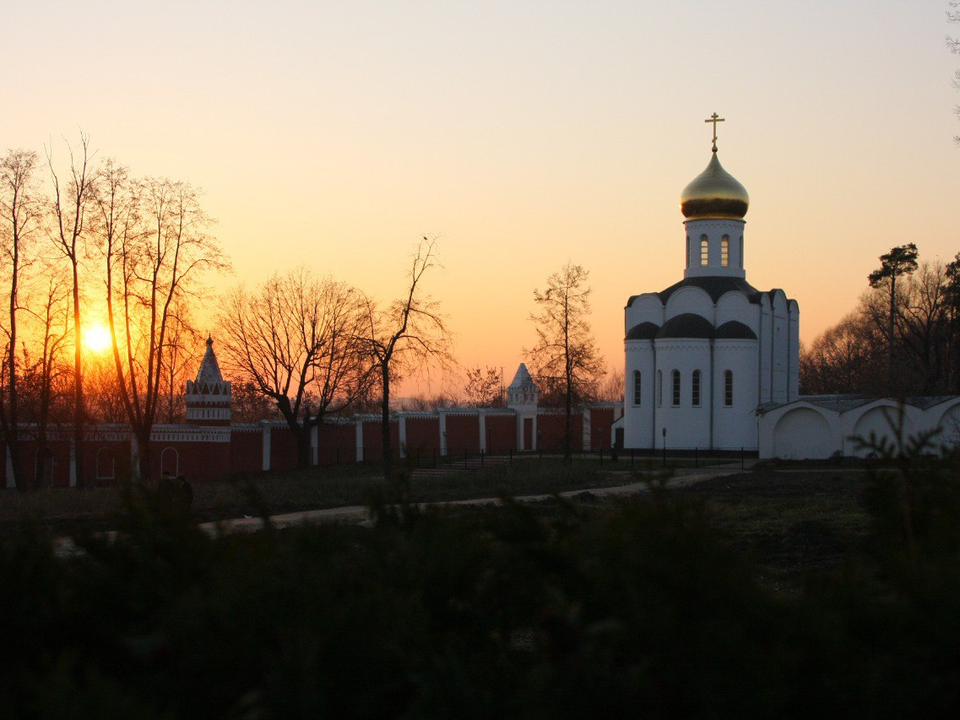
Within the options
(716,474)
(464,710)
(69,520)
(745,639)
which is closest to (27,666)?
(464,710)

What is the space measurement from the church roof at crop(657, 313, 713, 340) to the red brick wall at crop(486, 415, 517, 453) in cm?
989

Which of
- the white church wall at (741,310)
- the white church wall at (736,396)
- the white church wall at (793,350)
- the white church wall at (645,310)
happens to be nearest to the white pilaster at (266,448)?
the white church wall at (645,310)

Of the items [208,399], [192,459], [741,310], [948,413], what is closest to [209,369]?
[208,399]

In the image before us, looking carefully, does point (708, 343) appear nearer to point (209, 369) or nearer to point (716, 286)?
point (716, 286)

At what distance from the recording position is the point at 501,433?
165 feet

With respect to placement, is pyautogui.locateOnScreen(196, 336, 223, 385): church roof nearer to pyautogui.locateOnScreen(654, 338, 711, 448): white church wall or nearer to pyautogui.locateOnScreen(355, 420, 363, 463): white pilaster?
pyautogui.locateOnScreen(355, 420, 363, 463): white pilaster

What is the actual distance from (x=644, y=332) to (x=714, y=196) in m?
5.97

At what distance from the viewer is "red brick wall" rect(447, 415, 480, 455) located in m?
47.5

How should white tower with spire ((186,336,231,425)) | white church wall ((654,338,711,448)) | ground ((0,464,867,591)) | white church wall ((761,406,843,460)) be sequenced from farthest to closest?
white church wall ((654,338,711,448))
white church wall ((761,406,843,460))
white tower with spire ((186,336,231,425))
ground ((0,464,867,591))

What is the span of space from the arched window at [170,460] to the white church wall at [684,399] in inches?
707

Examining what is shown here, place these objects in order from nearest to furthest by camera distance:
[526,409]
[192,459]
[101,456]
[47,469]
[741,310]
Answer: [47,469]
[101,456]
[192,459]
[741,310]
[526,409]

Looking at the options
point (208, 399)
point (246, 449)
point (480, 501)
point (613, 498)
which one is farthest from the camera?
point (246, 449)

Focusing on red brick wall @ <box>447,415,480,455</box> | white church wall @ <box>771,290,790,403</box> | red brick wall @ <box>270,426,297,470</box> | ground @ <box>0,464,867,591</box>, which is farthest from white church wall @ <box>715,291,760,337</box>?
red brick wall @ <box>270,426,297,470</box>

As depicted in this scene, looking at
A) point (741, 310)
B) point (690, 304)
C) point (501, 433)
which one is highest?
point (690, 304)
